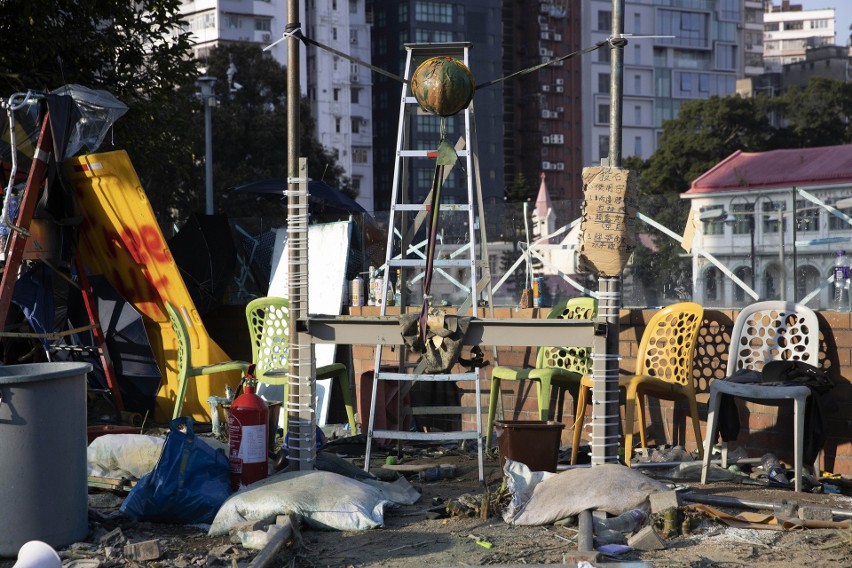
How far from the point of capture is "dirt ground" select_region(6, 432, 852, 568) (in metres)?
4.94

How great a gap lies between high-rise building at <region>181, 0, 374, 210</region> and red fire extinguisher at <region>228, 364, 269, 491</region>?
59.4 m

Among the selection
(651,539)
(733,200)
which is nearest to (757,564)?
(651,539)

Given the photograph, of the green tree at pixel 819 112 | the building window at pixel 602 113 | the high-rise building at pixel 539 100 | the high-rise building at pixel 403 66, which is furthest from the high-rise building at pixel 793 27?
the green tree at pixel 819 112

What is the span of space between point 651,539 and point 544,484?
0.83m

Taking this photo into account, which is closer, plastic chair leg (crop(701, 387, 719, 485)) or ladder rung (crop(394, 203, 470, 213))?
plastic chair leg (crop(701, 387, 719, 485))

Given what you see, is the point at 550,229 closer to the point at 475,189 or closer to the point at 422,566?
the point at 475,189

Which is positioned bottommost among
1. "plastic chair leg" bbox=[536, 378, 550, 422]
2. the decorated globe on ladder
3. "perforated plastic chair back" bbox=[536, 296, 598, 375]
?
"plastic chair leg" bbox=[536, 378, 550, 422]

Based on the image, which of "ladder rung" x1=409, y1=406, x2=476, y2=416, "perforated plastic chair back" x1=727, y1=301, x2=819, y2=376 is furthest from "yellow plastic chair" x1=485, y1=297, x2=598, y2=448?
"perforated plastic chair back" x1=727, y1=301, x2=819, y2=376

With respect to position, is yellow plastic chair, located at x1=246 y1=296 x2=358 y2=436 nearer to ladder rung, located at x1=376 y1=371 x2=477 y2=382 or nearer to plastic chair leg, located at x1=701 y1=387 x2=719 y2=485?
ladder rung, located at x1=376 y1=371 x2=477 y2=382

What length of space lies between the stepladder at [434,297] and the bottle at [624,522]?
123 centimetres

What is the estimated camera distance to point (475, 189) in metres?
7.70

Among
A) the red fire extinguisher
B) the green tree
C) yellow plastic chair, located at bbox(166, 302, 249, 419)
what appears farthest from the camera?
the green tree

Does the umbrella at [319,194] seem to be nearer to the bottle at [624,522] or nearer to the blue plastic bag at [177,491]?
the blue plastic bag at [177,491]

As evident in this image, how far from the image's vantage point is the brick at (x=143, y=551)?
505 cm
